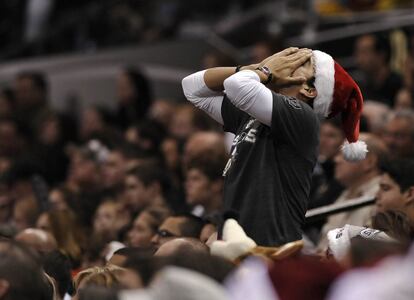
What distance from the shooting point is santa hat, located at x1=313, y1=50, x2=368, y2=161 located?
207 inches

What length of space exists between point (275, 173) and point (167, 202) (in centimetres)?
378

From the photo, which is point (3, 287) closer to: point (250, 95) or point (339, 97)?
point (250, 95)

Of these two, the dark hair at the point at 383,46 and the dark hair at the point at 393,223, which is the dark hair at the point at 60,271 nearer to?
the dark hair at the point at 393,223

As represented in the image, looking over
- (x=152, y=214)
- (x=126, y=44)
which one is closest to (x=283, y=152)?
(x=152, y=214)

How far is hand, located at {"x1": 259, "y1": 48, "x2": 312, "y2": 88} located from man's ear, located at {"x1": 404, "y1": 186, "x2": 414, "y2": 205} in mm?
1855

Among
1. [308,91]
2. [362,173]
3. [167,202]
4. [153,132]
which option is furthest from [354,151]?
[153,132]

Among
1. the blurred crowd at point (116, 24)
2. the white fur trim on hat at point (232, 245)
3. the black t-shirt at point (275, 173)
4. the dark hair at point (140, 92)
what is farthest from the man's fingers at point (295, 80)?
the blurred crowd at point (116, 24)

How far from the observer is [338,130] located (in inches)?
343

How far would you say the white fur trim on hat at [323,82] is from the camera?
524 cm

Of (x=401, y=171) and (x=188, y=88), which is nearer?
(x=188, y=88)

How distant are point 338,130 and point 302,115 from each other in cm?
371

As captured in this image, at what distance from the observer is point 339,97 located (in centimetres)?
532

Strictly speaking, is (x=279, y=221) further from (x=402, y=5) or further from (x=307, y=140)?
(x=402, y=5)

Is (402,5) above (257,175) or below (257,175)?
below
